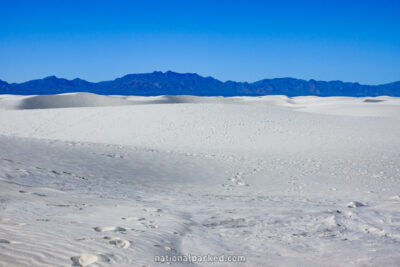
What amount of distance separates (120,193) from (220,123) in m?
15.4

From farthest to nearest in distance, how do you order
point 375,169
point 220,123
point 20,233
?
point 220,123
point 375,169
point 20,233

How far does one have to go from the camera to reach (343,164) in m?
13.0

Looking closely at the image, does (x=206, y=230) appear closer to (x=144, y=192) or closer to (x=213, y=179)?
(x=144, y=192)

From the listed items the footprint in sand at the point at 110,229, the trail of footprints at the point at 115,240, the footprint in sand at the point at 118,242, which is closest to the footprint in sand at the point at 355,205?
the trail of footprints at the point at 115,240

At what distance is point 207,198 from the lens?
8.52m

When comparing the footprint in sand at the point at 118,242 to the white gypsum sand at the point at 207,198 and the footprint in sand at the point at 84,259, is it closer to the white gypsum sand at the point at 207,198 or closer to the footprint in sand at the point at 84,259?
the white gypsum sand at the point at 207,198

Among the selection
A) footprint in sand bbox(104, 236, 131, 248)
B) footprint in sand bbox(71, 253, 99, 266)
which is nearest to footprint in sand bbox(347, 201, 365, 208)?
footprint in sand bbox(104, 236, 131, 248)

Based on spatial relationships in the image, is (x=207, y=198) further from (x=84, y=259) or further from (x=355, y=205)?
(x=84, y=259)

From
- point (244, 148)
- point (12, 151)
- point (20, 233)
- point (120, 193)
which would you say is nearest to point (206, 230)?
point (20, 233)

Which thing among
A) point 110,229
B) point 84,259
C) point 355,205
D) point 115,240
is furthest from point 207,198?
point 84,259

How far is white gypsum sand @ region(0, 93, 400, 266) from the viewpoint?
4.36 meters

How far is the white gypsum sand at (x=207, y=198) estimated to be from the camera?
436 cm

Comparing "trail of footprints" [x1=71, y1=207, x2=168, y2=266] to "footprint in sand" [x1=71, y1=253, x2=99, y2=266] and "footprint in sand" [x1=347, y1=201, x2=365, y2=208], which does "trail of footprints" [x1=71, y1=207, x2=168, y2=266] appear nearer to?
"footprint in sand" [x1=71, y1=253, x2=99, y2=266]

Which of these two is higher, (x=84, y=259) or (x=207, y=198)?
(x=84, y=259)
